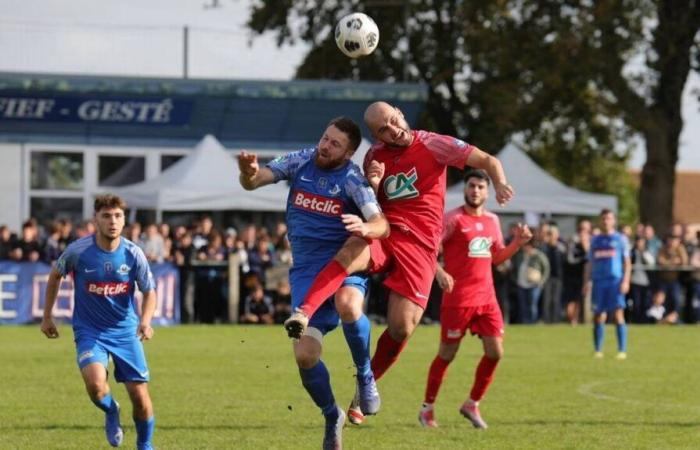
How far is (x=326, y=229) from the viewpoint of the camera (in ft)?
34.6

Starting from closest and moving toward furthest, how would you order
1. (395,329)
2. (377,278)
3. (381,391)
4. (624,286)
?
(395,329) → (381,391) → (624,286) → (377,278)

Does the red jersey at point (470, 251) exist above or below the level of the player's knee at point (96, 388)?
above

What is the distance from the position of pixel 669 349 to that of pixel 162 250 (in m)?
9.01

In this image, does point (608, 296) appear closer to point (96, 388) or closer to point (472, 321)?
point (472, 321)

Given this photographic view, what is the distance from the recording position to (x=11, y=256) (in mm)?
26422

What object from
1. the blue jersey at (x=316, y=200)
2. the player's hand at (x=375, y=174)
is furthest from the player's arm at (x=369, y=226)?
the player's hand at (x=375, y=174)

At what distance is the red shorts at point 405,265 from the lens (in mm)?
11031

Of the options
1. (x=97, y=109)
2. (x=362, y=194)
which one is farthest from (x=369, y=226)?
(x=97, y=109)

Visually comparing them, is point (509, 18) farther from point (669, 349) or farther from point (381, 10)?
point (669, 349)

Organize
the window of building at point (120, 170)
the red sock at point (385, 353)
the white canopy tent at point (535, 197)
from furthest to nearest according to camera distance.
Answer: the window of building at point (120, 170), the white canopy tent at point (535, 197), the red sock at point (385, 353)

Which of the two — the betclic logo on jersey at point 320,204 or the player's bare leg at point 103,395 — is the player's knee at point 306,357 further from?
the player's bare leg at point 103,395

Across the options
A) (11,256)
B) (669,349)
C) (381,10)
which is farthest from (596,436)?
(381,10)

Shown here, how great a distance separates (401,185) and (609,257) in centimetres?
1094

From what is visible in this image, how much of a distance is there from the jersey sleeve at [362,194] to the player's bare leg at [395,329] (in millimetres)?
948
